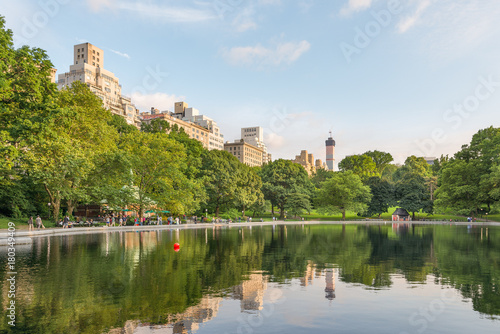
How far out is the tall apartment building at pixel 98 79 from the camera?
149250mm

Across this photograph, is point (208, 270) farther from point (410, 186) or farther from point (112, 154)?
point (410, 186)

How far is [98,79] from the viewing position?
506ft

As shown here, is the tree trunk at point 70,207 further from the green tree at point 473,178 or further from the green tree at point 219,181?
the green tree at point 473,178

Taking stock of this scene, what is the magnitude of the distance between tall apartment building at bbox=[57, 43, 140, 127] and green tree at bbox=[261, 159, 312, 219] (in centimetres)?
7545

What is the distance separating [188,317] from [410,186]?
10059cm

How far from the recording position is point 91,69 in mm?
152875

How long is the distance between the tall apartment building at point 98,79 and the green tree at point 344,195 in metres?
91.7

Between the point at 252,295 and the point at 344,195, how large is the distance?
8703 centimetres

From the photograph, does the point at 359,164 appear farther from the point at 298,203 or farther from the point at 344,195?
the point at 298,203

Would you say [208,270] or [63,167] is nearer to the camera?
[208,270]

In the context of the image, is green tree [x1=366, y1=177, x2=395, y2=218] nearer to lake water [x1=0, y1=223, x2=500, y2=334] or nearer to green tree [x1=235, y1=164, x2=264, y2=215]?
green tree [x1=235, y1=164, x2=264, y2=215]

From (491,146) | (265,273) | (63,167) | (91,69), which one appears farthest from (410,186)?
(91,69)

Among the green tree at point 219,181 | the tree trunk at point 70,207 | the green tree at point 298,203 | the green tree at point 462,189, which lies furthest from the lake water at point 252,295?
the green tree at point 298,203

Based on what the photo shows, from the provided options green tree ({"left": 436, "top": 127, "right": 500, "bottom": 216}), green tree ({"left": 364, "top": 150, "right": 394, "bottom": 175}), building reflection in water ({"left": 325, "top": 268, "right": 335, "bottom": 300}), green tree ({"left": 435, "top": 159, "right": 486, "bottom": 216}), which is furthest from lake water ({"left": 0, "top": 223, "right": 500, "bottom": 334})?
green tree ({"left": 364, "top": 150, "right": 394, "bottom": 175})
